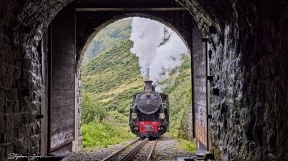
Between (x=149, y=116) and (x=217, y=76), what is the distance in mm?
10705

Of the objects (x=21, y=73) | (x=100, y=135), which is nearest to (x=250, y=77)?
(x=21, y=73)

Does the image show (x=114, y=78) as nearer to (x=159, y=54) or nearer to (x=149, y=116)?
(x=159, y=54)

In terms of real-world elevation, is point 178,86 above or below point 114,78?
below

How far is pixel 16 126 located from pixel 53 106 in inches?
126

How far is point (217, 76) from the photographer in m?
5.72

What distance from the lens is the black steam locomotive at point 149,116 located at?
15.8 metres

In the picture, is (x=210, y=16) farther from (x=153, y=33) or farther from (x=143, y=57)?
(x=153, y=33)

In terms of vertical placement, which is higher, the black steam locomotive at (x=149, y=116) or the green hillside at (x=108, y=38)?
the green hillside at (x=108, y=38)

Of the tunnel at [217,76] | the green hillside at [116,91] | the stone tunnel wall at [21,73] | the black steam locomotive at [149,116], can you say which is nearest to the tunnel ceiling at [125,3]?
the tunnel at [217,76]

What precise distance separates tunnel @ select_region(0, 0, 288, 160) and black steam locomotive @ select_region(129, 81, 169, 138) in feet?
22.2

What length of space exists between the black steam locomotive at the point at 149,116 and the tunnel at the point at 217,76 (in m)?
6.77

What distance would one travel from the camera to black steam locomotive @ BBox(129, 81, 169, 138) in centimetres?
1581

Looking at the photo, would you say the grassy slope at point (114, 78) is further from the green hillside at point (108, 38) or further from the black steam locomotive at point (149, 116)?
the green hillside at point (108, 38)

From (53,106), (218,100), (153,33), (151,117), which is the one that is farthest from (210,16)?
(153,33)
